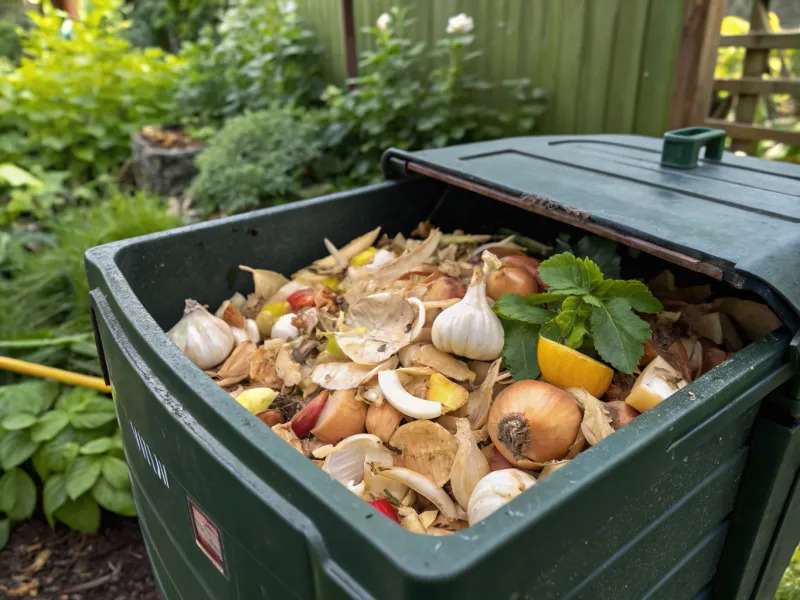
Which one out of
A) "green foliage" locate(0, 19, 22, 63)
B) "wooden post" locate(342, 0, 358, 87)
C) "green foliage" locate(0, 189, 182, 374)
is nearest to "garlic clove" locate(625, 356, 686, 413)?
"green foliage" locate(0, 189, 182, 374)

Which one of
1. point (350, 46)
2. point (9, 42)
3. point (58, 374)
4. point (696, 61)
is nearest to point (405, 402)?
point (58, 374)

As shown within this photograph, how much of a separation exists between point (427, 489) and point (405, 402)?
18 centimetres

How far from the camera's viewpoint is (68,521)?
2113 mm

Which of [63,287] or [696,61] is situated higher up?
[696,61]

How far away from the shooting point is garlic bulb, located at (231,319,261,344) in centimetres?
151

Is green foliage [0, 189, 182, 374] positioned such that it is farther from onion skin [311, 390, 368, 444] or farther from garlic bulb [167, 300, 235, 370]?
onion skin [311, 390, 368, 444]

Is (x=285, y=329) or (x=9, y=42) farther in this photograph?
(x=9, y=42)

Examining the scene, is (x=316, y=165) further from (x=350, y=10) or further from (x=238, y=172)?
(x=350, y=10)

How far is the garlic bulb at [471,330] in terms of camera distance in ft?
3.96

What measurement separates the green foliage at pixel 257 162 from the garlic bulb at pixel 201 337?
232 centimetres

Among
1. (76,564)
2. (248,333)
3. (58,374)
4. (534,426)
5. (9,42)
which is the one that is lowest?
(76,564)

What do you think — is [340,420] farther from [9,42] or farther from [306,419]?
[9,42]

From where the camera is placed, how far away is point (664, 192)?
4.58 feet

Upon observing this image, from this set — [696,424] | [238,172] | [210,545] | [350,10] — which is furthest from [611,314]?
[350,10]
